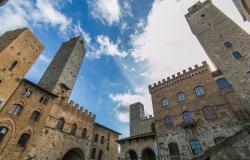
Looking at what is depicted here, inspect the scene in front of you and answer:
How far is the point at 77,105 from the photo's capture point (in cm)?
2444

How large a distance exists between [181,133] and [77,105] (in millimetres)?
17053

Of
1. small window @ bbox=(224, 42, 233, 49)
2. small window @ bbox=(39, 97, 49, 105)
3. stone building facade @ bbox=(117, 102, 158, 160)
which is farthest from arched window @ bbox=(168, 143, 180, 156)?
small window @ bbox=(39, 97, 49, 105)

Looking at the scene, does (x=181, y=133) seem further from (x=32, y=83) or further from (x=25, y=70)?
(x=25, y=70)

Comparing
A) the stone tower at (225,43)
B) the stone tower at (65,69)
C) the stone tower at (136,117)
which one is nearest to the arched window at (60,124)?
the stone tower at (65,69)

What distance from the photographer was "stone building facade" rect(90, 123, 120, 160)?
2546 centimetres

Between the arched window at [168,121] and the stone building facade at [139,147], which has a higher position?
the arched window at [168,121]

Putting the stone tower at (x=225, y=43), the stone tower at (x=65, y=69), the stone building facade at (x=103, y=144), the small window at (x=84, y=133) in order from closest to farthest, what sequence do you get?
1. the stone tower at (x=225, y=43)
2. the stone tower at (x=65, y=69)
3. the small window at (x=84, y=133)
4. the stone building facade at (x=103, y=144)

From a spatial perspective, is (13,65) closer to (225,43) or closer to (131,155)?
(131,155)

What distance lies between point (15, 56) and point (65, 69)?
8.33 meters

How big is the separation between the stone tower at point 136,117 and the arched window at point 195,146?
62.5 ft

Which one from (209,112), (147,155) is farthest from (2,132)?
(209,112)

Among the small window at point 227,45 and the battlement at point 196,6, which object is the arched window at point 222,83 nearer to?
Result: the small window at point 227,45

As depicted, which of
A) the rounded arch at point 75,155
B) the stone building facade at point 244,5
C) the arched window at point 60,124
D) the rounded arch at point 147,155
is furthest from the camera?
the rounded arch at point 75,155

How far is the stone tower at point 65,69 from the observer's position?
75.4 ft
